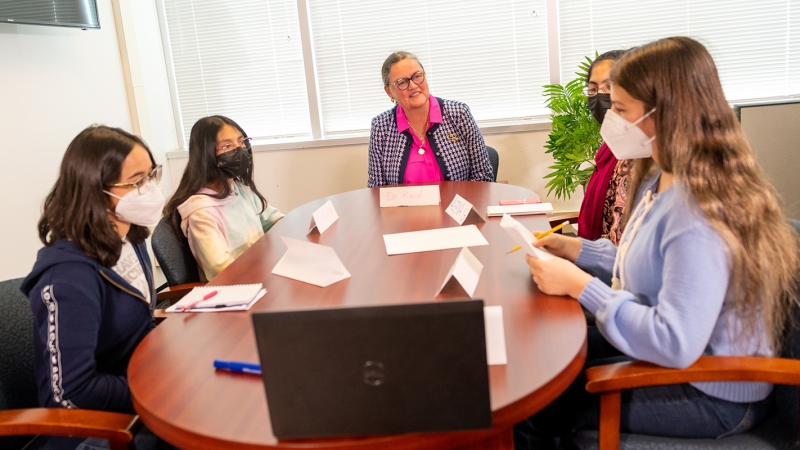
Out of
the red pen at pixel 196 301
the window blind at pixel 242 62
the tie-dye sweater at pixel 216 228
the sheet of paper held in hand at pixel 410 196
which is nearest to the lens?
the red pen at pixel 196 301

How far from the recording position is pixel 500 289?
1.49 m

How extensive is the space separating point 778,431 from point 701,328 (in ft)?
1.12

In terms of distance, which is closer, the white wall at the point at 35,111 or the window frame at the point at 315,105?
the white wall at the point at 35,111

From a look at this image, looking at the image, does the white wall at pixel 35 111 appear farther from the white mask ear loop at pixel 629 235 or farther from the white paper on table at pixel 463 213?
the white mask ear loop at pixel 629 235

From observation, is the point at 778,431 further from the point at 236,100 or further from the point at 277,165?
the point at 236,100

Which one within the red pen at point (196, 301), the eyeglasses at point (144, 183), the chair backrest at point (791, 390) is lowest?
the chair backrest at point (791, 390)

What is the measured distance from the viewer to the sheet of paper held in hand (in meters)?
2.54

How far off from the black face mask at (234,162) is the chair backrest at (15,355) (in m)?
0.89

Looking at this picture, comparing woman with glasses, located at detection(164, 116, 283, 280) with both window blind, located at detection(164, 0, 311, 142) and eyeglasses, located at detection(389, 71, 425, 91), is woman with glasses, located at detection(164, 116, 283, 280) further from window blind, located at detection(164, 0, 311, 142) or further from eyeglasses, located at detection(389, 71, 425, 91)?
window blind, located at detection(164, 0, 311, 142)

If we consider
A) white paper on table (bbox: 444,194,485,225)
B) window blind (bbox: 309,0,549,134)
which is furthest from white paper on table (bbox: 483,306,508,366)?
window blind (bbox: 309,0,549,134)

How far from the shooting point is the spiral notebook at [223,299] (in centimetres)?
152

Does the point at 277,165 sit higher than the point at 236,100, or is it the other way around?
the point at 236,100

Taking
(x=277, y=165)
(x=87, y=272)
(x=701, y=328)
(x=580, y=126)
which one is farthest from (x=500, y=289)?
(x=277, y=165)

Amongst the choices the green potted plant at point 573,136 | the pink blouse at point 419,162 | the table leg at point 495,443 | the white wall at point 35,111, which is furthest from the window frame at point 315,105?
the table leg at point 495,443
